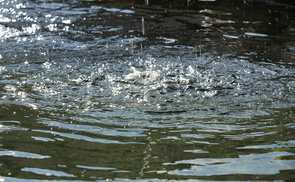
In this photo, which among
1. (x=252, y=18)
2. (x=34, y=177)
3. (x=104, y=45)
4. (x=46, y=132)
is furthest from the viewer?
(x=252, y=18)

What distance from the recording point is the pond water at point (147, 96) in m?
4.50

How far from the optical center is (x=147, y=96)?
6828 millimetres

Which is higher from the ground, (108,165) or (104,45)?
(104,45)

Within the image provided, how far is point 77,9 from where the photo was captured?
1359 centimetres

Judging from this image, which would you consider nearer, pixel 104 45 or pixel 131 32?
pixel 104 45

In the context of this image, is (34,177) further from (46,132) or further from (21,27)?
(21,27)

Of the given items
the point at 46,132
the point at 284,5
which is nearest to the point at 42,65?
the point at 46,132

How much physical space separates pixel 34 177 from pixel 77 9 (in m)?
10.1

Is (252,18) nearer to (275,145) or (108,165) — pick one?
(275,145)

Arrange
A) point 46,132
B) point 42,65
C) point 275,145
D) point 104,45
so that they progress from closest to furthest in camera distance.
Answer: point 275,145 → point 46,132 → point 42,65 → point 104,45

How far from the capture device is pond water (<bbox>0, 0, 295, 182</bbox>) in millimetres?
4504

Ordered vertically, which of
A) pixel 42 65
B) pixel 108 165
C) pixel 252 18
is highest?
pixel 252 18

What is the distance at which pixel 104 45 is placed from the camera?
995 cm

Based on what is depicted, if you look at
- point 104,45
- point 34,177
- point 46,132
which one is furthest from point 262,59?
point 34,177
